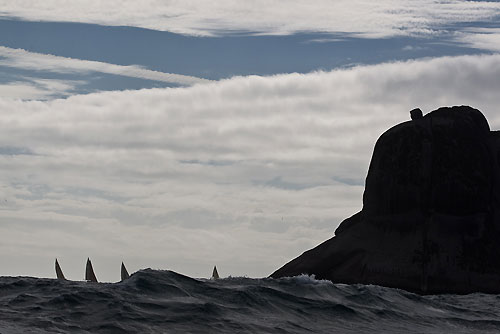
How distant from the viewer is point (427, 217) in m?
84.1

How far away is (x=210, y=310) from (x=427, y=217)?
61771 mm

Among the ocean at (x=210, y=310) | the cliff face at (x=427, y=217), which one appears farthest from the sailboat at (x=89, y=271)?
the ocean at (x=210, y=310)

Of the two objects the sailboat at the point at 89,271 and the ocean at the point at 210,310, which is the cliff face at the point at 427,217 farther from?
the sailboat at the point at 89,271

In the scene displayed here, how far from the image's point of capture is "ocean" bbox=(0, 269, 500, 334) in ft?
75.6

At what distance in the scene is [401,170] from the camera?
284 ft

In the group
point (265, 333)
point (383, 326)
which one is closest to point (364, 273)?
point (383, 326)

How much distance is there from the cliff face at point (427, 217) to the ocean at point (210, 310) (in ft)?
143

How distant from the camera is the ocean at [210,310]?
75.6 ft

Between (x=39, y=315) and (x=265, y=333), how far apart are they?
7455mm

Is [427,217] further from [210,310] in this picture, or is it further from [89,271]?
[89,271]

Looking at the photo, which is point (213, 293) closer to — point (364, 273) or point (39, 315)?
point (39, 315)

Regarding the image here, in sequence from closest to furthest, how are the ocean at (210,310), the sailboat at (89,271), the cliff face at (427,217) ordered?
the ocean at (210,310), the cliff face at (427,217), the sailboat at (89,271)

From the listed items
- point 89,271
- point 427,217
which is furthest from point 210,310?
point 89,271

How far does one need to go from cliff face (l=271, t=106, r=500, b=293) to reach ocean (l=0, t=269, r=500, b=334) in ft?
143
